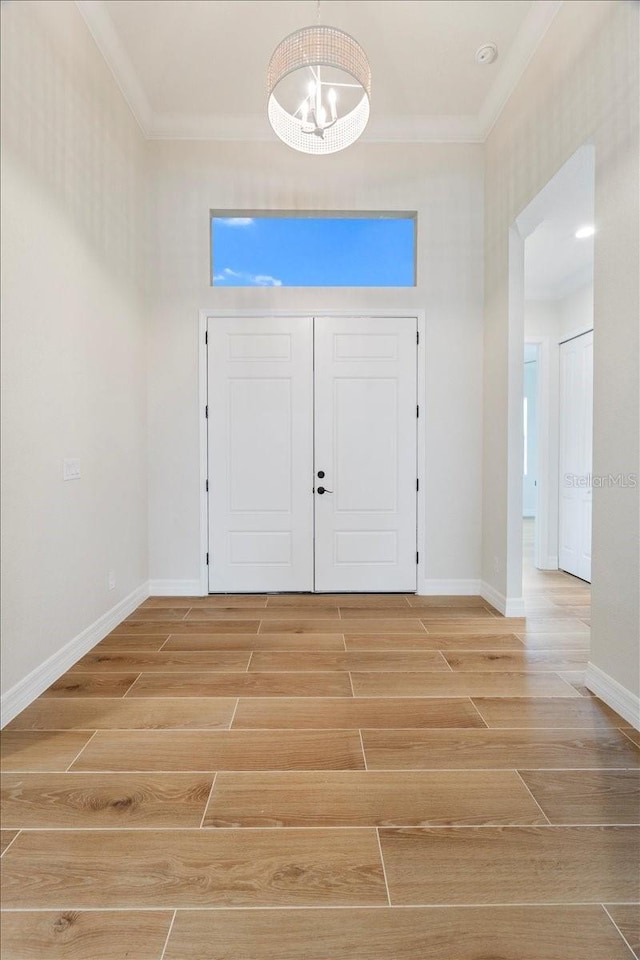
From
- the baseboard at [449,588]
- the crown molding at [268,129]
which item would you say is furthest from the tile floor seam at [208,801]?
the crown molding at [268,129]

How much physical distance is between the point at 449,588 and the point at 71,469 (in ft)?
9.43

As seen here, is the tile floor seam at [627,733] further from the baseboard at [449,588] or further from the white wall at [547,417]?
the white wall at [547,417]

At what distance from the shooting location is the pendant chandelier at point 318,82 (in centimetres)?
230

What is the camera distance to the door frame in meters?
3.93

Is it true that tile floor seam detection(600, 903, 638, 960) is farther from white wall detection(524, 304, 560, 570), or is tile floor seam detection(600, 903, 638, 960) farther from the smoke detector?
white wall detection(524, 304, 560, 570)

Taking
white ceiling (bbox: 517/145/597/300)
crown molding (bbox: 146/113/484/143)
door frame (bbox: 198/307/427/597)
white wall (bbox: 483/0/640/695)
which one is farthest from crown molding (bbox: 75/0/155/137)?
white ceiling (bbox: 517/145/597/300)

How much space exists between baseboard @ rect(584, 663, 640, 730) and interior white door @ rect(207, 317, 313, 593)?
7.10 ft

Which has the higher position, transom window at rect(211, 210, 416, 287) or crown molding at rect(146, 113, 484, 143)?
crown molding at rect(146, 113, 484, 143)

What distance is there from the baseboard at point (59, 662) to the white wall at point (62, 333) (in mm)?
48

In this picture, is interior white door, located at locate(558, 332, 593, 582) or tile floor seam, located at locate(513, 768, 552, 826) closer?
tile floor seam, located at locate(513, 768, 552, 826)

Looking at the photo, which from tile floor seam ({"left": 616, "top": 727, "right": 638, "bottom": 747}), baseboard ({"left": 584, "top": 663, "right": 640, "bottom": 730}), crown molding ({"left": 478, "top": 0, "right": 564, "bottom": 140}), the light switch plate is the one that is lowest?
tile floor seam ({"left": 616, "top": 727, "right": 638, "bottom": 747})

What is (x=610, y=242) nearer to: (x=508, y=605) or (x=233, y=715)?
(x=508, y=605)

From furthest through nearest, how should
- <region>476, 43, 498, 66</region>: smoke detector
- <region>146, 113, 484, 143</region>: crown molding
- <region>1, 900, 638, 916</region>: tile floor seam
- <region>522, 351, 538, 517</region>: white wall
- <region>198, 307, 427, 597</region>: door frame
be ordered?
<region>522, 351, 538, 517</region>: white wall < <region>198, 307, 427, 597</region>: door frame < <region>146, 113, 484, 143</region>: crown molding < <region>476, 43, 498, 66</region>: smoke detector < <region>1, 900, 638, 916</region>: tile floor seam

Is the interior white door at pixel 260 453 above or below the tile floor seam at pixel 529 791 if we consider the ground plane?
above
